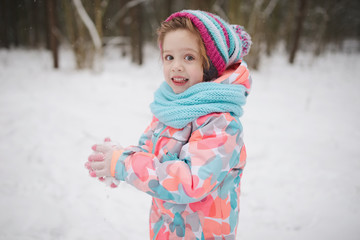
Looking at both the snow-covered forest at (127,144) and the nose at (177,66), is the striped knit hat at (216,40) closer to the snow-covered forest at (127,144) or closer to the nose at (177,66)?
the nose at (177,66)

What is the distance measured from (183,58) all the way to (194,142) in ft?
1.23

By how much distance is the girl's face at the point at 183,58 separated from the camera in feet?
2.75

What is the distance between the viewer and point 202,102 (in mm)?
807

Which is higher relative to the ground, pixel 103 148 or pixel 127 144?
pixel 103 148

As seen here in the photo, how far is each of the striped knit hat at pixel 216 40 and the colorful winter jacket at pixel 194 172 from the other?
0.21 feet

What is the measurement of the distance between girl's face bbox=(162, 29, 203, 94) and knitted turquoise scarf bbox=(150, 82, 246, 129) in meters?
0.06

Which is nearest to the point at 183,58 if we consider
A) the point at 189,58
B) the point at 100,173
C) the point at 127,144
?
the point at 189,58

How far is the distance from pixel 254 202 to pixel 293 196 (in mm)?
429

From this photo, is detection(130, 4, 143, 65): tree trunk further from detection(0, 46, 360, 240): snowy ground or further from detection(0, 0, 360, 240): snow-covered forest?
detection(0, 46, 360, 240): snowy ground

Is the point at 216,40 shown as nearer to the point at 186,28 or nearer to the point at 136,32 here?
the point at 186,28

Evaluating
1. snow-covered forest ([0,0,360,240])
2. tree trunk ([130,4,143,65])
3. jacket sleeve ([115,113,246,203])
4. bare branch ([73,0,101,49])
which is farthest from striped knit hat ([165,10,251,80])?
tree trunk ([130,4,143,65])

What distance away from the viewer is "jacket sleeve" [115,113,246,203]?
0.71 metres

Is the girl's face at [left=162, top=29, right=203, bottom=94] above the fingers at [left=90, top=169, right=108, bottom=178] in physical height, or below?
above

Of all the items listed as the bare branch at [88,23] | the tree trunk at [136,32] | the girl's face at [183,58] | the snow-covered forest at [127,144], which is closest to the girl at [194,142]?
the girl's face at [183,58]
